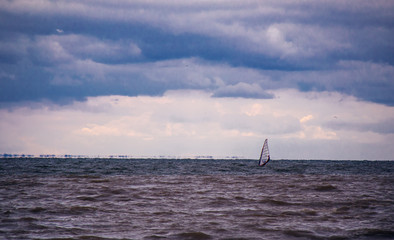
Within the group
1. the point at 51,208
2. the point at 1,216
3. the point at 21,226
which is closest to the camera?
the point at 21,226

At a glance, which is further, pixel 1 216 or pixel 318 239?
pixel 1 216

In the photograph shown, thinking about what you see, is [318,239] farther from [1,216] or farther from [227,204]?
[1,216]

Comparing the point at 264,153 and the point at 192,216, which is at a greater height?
the point at 264,153

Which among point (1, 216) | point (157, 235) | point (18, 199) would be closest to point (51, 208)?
point (1, 216)

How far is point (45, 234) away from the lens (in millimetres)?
14758

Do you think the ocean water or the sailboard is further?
the sailboard

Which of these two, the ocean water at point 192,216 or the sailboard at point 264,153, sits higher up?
the sailboard at point 264,153

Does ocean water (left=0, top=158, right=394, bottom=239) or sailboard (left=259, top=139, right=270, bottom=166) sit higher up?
sailboard (left=259, top=139, right=270, bottom=166)

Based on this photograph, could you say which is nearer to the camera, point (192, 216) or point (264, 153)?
point (192, 216)

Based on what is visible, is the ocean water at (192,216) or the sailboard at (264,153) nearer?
the ocean water at (192,216)

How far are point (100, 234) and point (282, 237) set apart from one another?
6.40m

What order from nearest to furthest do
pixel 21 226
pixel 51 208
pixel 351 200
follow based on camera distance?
pixel 21 226, pixel 51 208, pixel 351 200

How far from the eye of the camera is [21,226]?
16.1 m

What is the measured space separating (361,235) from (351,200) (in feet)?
34.9
